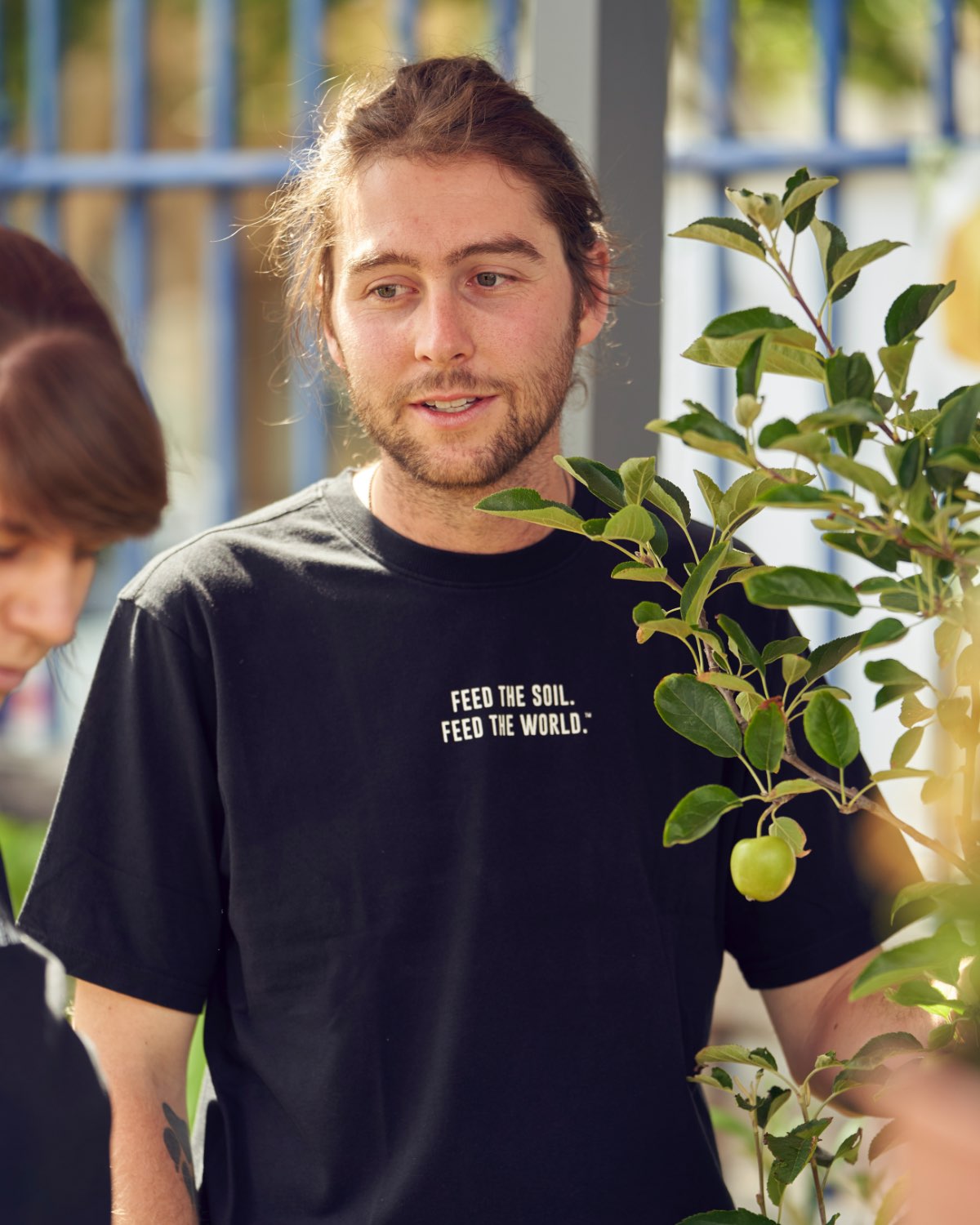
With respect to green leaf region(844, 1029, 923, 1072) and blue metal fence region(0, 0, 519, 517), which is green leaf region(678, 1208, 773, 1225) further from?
blue metal fence region(0, 0, 519, 517)

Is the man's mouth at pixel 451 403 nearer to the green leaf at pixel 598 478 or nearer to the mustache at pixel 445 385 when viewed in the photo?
the mustache at pixel 445 385

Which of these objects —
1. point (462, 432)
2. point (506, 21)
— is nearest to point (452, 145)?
point (462, 432)

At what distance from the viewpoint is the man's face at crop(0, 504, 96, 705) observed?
103 centimetres

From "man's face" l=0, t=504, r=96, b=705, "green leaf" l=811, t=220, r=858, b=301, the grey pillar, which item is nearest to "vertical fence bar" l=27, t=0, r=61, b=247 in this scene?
the grey pillar

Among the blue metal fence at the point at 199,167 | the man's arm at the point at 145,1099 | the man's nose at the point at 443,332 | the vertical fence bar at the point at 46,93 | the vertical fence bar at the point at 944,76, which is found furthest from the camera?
the vertical fence bar at the point at 46,93

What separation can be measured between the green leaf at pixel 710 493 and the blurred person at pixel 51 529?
393 millimetres

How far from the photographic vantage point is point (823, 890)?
168 centimetres

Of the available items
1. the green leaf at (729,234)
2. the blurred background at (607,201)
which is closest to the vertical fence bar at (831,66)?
the blurred background at (607,201)

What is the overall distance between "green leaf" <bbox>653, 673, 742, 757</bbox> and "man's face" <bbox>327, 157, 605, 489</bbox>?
601 mm

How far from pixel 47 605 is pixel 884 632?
Answer: 0.56 m

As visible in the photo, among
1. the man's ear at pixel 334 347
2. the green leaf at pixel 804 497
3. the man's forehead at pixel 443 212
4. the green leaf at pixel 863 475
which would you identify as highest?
the man's forehead at pixel 443 212

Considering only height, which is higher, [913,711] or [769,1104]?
[913,711]

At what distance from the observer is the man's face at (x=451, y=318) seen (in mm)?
1588

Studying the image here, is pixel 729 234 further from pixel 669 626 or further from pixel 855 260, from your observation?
pixel 669 626
